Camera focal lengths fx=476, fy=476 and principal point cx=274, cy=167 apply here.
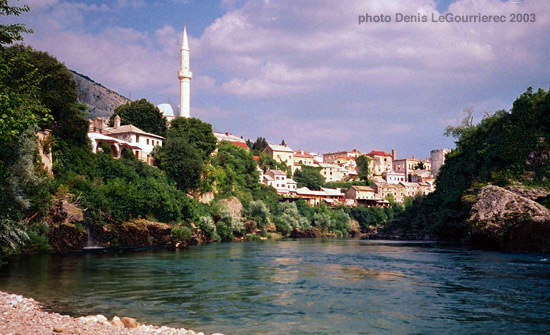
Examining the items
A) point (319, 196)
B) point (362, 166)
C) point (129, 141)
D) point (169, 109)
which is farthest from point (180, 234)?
point (362, 166)

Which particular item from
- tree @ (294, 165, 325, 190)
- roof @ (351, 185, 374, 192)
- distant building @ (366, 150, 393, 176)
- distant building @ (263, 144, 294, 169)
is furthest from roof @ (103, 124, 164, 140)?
distant building @ (366, 150, 393, 176)

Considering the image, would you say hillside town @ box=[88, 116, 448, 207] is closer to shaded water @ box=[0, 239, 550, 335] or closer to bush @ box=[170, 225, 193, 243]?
bush @ box=[170, 225, 193, 243]

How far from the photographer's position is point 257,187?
84625 millimetres

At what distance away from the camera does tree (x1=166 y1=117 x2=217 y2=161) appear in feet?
232

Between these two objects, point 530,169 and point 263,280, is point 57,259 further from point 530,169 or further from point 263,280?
point 530,169

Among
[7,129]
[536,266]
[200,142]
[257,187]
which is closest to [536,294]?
[536,266]

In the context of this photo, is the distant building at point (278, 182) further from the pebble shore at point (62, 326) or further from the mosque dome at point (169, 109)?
the pebble shore at point (62, 326)

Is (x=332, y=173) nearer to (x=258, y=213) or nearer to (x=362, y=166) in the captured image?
(x=362, y=166)

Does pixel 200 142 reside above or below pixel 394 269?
above

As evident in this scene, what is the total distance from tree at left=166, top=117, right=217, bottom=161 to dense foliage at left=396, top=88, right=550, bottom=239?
33434mm

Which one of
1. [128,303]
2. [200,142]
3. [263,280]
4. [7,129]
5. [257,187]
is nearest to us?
[7,129]

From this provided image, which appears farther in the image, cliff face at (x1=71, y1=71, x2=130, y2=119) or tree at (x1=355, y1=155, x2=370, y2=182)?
cliff face at (x1=71, y1=71, x2=130, y2=119)

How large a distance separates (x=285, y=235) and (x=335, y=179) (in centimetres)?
6515

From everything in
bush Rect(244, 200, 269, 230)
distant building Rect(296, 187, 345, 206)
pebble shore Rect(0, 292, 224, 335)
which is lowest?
pebble shore Rect(0, 292, 224, 335)
